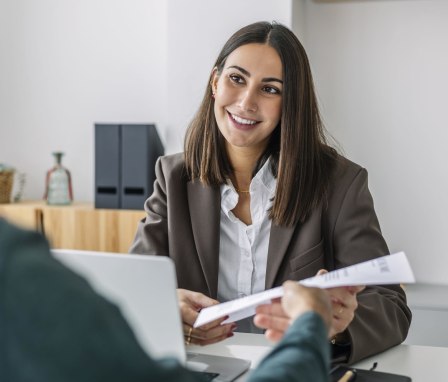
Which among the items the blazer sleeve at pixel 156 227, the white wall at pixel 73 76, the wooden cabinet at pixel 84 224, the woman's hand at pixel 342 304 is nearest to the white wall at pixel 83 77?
the white wall at pixel 73 76

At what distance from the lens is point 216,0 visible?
11.1 ft

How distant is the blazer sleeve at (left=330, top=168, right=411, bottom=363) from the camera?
1.56 m

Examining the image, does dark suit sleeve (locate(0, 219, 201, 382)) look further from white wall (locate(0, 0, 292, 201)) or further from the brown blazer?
white wall (locate(0, 0, 292, 201))

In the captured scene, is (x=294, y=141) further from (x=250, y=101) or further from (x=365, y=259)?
(x=365, y=259)

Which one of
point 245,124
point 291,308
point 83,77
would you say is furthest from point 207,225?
point 83,77

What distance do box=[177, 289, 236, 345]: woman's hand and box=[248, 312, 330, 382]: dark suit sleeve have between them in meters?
0.67

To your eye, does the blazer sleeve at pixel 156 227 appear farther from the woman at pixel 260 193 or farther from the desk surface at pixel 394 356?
the desk surface at pixel 394 356

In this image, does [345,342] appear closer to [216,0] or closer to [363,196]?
[363,196]

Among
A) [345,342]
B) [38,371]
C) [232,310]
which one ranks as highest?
[38,371]

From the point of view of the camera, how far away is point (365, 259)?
1.87m

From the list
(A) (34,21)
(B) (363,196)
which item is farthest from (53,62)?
(B) (363,196)

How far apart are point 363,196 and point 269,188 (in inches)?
10.8

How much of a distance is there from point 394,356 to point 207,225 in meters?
0.67

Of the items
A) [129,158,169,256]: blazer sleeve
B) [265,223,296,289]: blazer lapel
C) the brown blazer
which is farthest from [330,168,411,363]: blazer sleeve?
[129,158,169,256]: blazer sleeve
